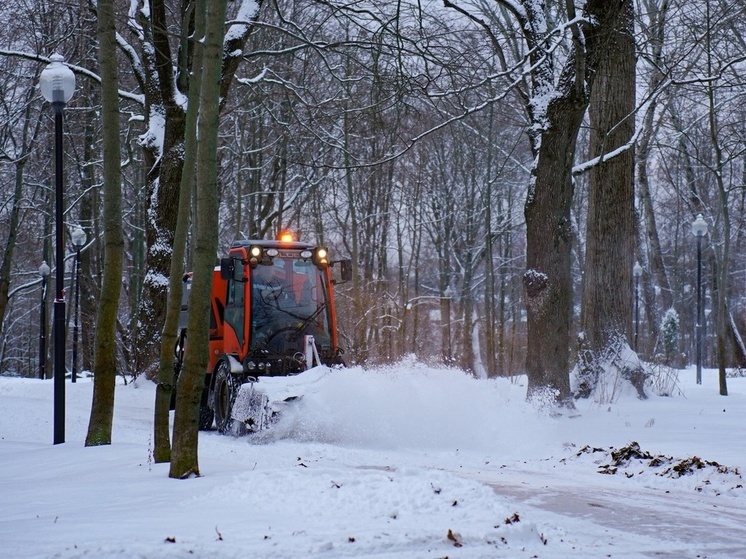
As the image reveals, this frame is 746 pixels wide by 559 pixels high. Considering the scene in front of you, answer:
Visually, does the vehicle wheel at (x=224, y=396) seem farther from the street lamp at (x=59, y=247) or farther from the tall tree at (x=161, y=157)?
the tall tree at (x=161, y=157)

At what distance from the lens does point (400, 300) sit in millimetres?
39188

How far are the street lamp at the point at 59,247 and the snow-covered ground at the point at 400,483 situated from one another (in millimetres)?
614

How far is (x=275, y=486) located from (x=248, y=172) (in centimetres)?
2547

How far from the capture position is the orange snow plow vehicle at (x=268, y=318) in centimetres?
1317

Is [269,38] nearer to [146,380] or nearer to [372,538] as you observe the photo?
[146,380]

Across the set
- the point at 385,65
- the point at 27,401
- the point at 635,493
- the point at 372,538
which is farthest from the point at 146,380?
the point at 372,538

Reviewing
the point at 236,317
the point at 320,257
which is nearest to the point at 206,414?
the point at 236,317

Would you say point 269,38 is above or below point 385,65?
above

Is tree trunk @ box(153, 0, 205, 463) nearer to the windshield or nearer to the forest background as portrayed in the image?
the forest background

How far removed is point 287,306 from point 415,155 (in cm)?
2306

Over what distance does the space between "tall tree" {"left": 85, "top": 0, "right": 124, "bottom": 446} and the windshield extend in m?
3.43

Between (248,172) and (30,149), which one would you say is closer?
(30,149)

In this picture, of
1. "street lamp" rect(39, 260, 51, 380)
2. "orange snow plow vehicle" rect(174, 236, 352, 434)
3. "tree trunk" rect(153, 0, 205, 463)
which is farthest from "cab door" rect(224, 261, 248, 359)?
"street lamp" rect(39, 260, 51, 380)

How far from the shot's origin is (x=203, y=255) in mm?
7406
